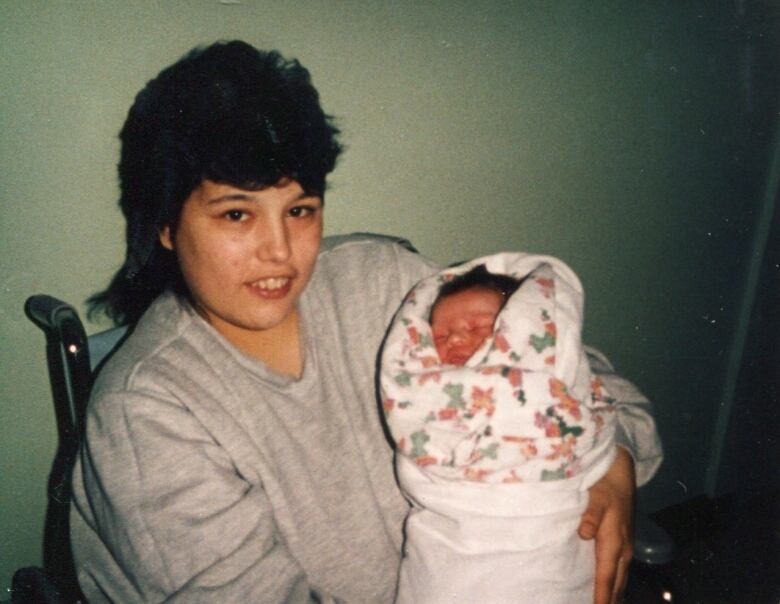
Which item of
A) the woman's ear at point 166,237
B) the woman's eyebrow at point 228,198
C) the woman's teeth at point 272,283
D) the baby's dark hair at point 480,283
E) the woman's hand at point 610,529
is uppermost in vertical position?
the woman's eyebrow at point 228,198

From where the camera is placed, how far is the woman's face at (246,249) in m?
0.89

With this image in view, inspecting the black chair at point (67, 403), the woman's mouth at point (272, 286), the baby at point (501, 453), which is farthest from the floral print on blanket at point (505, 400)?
the black chair at point (67, 403)

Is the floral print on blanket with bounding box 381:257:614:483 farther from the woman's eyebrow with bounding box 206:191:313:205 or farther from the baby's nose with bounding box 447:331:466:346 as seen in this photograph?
the woman's eyebrow with bounding box 206:191:313:205

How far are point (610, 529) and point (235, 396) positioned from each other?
0.73 m

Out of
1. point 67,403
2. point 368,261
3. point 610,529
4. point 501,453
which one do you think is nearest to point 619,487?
point 610,529

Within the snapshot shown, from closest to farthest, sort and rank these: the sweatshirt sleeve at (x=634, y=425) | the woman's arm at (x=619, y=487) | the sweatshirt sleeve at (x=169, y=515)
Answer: the sweatshirt sleeve at (x=169, y=515) → the woman's arm at (x=619, y=487) → the sweatshirt sleeve at (x=634, y=425)

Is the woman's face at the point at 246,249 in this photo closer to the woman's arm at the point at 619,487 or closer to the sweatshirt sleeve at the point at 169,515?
the sweatshirt sleeve at the point at 169,515

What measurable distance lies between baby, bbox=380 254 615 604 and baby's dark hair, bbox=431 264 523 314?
0.09 m

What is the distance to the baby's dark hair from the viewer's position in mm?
1185

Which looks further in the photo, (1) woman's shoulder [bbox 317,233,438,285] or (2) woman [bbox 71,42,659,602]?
(1) woman's shoulder [bbox 317,233,438,285]

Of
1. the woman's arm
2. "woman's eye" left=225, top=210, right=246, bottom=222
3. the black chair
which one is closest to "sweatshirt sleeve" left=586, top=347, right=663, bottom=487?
the woman's arm

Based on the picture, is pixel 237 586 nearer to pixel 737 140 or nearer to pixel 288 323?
pixel 288 323

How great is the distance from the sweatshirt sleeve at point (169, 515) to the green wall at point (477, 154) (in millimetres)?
504

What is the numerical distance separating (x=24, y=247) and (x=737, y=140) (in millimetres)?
2353
